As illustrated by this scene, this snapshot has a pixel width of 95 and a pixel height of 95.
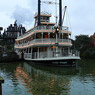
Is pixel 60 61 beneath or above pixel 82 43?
beneath

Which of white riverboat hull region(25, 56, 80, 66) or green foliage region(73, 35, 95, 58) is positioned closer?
white riverboat hull region(25, 56, 80, 66)

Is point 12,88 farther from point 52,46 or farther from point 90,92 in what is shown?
point 52,46

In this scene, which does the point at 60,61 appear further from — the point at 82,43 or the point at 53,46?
the point at 82,43

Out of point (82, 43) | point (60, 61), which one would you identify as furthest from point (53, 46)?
point (82, 43)

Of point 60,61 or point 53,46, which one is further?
point 53,46

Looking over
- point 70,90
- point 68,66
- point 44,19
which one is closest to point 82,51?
point 44,19

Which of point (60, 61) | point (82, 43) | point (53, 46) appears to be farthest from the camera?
point (82, 43)

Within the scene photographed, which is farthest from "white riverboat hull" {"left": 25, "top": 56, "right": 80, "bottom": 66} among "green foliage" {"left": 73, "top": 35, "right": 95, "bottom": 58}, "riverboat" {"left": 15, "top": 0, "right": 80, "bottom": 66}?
"green foliage" {"left": 73, "top": 35, "right": 95, "bottom": 58}

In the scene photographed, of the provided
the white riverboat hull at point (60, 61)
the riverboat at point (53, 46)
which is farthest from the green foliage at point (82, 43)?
the white riverboat hull at point (60, 61)

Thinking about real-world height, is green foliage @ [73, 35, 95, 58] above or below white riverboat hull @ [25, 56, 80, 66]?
above

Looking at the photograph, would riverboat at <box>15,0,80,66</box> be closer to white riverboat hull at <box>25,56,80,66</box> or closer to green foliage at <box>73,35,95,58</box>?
white riverboat hull at <box>25,56,80,66</box>

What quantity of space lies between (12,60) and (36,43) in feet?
29.4

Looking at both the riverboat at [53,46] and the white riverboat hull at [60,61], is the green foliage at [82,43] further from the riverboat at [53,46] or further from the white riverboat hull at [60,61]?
the white riverboat hull at [60,61]

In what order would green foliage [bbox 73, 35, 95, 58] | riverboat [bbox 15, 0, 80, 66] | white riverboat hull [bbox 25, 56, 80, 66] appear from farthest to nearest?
green foliage [bbox 73, 35, 95, 58]
riverboat [bbox 15, 0, 80, 66]
white riverboat hull [bbox 25, 56, 80, 66]
